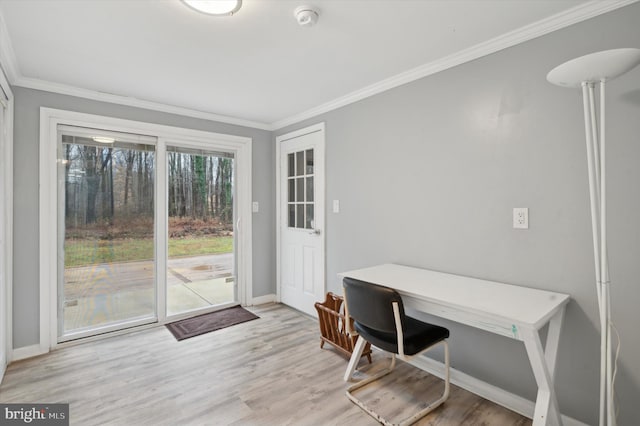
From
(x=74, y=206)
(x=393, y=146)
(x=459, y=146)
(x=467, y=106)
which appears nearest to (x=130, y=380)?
(x=74, y=206)

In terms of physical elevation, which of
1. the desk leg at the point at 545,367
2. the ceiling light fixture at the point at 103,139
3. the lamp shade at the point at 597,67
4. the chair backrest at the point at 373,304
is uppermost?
the ceiling light fixture at the point at 103,139

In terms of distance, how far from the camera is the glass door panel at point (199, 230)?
11.4 ft

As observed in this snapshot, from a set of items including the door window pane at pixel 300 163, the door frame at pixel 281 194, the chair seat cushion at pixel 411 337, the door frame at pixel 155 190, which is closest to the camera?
the chair seat cushion at pixel 411 337

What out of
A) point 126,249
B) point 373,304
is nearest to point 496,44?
point 373,304

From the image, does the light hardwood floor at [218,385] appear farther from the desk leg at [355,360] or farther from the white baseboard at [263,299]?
the white baseboard at [263,299]

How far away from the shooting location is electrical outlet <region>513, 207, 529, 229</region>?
1.91 m

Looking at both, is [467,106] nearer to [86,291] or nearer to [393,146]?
[393,146]

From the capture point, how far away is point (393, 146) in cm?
267

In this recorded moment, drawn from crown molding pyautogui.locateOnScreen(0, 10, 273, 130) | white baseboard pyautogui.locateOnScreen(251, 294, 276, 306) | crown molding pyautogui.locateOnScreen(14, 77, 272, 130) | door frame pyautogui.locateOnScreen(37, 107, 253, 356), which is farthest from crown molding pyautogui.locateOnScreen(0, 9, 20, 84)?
white baseboard pyautogui.locateOnScreen(251, 294, 276, 306)

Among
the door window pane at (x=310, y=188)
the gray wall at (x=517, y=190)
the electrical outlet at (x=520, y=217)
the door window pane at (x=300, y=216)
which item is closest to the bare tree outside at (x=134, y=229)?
the door window pane at (x=300, y=216)

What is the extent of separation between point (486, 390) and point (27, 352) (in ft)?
11.7

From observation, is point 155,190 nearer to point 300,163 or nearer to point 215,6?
point 300,163

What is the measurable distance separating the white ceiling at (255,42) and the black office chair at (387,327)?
1.56 meters

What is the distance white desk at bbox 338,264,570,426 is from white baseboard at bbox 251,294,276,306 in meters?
2.22
